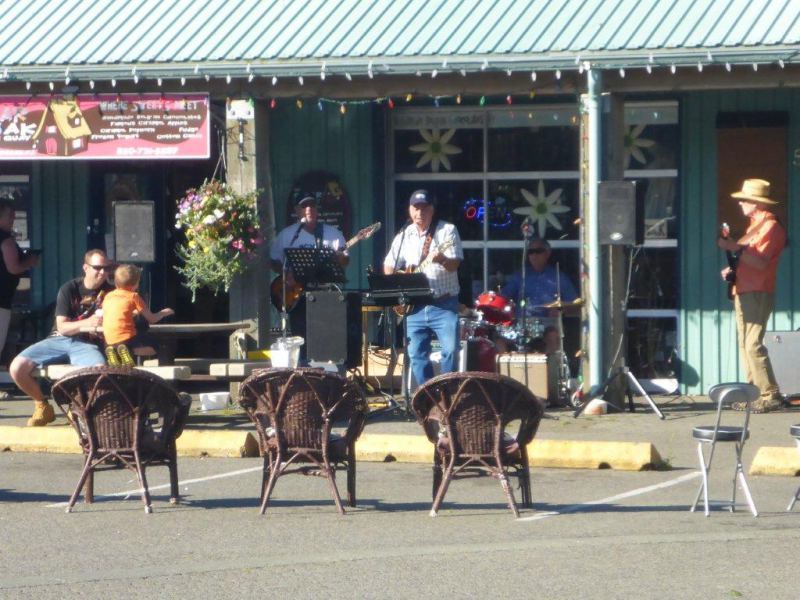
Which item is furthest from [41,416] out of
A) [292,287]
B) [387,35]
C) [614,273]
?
[614,273]

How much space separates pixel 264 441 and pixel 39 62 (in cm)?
613

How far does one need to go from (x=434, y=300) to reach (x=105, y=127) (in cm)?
343

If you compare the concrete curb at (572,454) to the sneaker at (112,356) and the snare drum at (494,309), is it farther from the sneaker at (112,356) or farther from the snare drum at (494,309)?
the snare drum at (494,309)

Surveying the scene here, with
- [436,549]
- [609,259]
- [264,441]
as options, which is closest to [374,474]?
[264,441]

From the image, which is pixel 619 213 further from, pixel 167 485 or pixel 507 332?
pixel 167 485

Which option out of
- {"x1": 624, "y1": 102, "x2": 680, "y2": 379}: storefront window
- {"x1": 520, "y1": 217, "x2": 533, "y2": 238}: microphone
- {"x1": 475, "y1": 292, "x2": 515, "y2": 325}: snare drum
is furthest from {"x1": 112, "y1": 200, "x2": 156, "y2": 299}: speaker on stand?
{"x1": 624, "y1": 102, "x2": 680, "y2": 379}: storefront window

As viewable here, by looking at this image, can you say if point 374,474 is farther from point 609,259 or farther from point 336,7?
point 336,7

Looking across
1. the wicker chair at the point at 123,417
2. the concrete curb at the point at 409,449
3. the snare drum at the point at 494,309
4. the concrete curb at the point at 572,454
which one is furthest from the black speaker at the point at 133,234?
the wicker chair at the point at 123,417

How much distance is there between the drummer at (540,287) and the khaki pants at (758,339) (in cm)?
185

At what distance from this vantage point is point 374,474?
10.3 meters

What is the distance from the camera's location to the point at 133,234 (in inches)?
532

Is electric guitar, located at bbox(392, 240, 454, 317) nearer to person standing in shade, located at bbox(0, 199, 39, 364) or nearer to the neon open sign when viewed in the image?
the neon open sign

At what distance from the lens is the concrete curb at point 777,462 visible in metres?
9.88

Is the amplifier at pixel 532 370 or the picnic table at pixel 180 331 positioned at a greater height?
the picnic table at pixel 180 331
